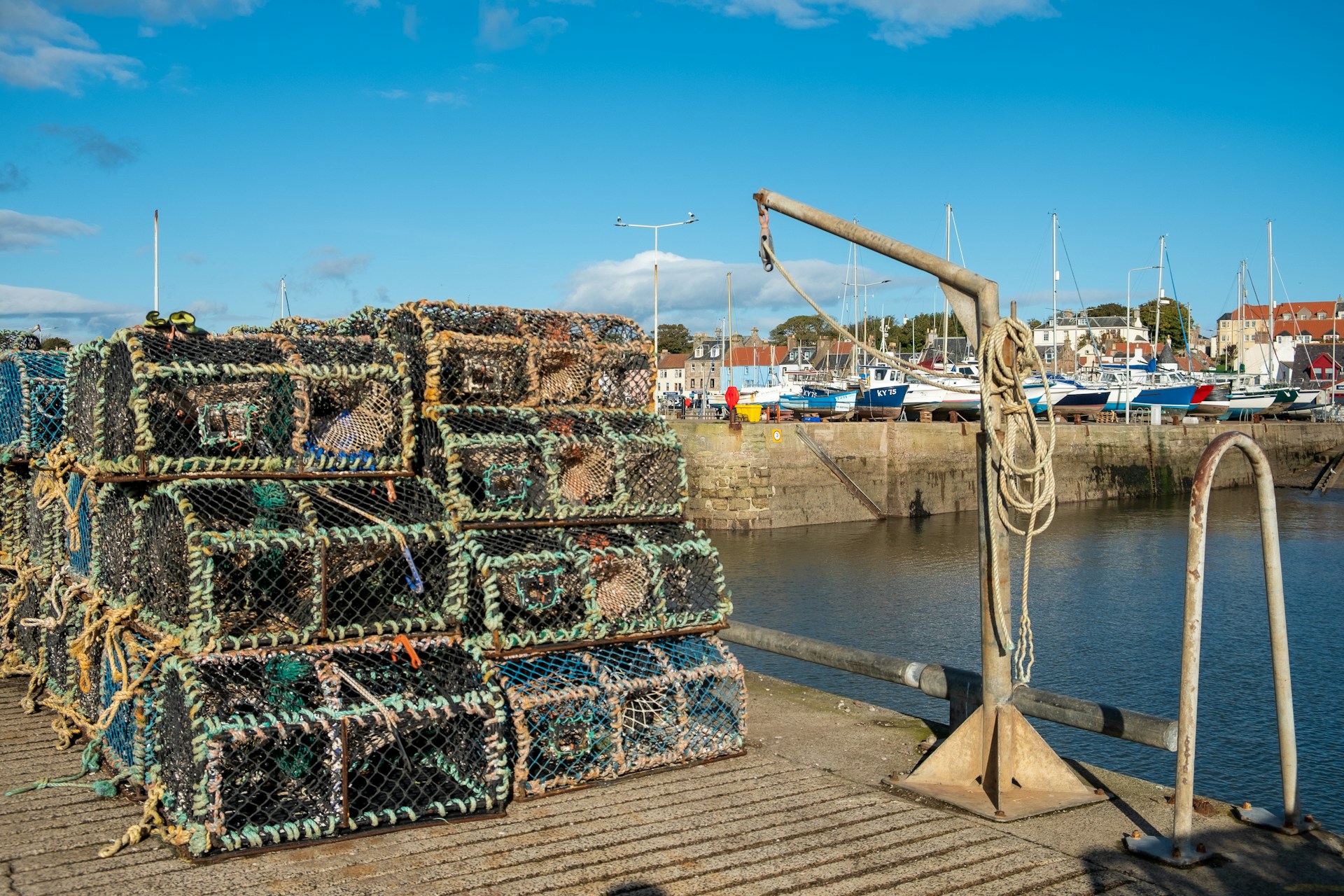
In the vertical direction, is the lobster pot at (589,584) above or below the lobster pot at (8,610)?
above

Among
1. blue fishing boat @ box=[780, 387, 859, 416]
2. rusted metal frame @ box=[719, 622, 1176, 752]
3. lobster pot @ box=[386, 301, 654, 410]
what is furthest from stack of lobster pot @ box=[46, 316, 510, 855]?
blue fishing boat @ box=[780, 387, 859, 416]

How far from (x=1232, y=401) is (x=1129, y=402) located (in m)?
8.44

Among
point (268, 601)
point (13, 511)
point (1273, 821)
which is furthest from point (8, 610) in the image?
point (1273, 821)

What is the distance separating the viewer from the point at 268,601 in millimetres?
5410

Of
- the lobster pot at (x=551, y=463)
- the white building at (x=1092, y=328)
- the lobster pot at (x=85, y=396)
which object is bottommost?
the lobster pot at (x=551, y=463)

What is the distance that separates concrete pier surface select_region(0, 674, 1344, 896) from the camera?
14.4 feet

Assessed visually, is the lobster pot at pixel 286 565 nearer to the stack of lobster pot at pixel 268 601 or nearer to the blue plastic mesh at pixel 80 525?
Answer: the stack of lobster pot at pixel 268 601

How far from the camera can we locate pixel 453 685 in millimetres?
5195

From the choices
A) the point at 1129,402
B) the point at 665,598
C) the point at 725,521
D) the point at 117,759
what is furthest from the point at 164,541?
the point at 1129,402

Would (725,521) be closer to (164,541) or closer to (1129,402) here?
(164,541)

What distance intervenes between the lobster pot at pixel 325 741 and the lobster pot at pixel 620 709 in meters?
0.34

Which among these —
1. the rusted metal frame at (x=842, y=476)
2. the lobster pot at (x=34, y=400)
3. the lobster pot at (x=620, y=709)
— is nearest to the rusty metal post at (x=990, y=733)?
the lobster pot at (x=620, y=709)

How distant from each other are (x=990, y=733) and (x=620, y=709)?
1.82 meters

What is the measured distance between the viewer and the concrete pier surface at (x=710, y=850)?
14.4ft
